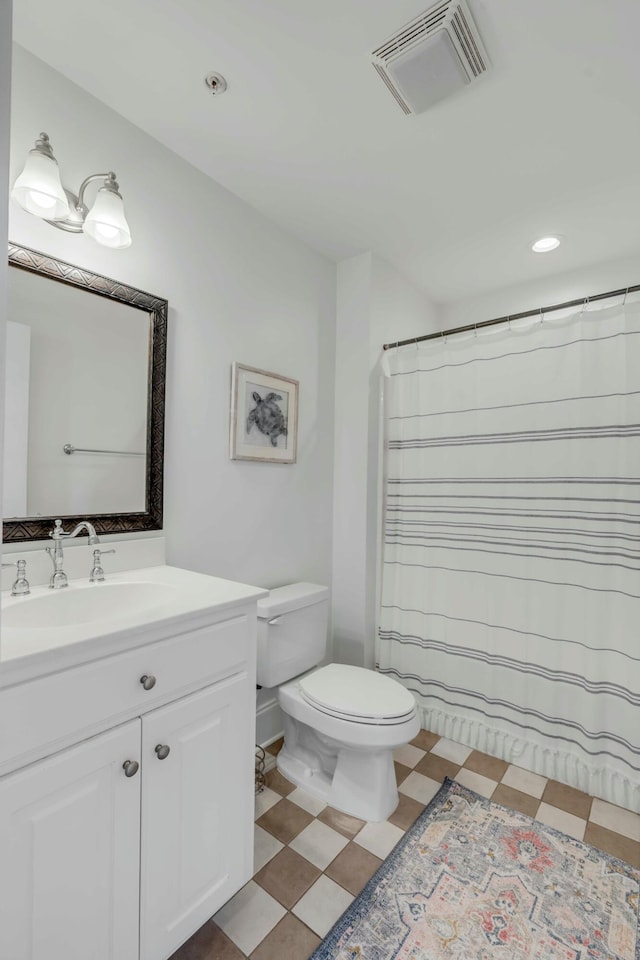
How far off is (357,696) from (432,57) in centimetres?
200

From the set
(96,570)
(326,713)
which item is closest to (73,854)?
(96,570)

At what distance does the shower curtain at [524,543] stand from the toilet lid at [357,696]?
546 millimetres

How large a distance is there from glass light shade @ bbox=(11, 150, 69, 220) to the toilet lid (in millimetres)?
1732

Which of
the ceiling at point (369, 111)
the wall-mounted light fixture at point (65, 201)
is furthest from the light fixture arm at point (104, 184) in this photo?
the ceiling at point (369, 111)

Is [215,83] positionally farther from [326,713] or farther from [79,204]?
[326,713]

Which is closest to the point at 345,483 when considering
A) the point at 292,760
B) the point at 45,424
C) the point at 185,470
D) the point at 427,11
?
the point at 185,470

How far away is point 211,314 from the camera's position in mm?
1739

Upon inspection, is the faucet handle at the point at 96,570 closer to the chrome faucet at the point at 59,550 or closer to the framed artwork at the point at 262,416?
the chrome faucet at the point at 59,550

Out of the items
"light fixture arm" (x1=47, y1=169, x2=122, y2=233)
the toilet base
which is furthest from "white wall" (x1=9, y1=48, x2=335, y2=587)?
→ the toilet base

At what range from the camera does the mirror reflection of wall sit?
124 centimetres

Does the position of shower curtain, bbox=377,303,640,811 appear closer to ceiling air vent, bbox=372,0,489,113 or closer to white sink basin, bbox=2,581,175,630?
ceiling air vent, bbox=372,0,489,113

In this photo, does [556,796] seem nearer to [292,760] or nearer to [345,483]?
[292,760]

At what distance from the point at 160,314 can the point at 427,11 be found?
1.11 m

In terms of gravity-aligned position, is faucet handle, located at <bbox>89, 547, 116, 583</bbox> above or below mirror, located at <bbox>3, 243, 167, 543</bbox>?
below
